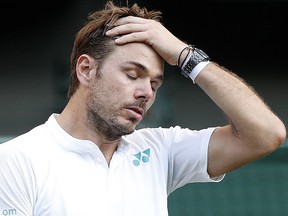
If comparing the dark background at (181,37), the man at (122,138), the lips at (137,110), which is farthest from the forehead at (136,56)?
the dark background at (181,37)

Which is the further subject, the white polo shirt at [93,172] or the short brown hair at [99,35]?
the short brown hair at [99,35]

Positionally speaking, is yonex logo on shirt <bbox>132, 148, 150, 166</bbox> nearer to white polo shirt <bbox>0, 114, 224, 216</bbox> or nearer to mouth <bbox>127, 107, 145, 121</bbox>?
white polo shirt <bbox>0, 114, 224, 216</bbox>

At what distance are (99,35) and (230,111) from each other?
548 millimetres

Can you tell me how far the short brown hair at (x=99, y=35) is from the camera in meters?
2.79

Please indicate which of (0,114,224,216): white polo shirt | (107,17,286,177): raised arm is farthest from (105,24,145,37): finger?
(0,114,224,216): white polo shirt

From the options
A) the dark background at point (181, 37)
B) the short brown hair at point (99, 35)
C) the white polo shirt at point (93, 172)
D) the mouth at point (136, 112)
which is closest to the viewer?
the white polo shirt at point (93, 172)

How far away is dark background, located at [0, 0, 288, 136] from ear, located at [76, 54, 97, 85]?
261 inches

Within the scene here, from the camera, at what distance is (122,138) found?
291cm

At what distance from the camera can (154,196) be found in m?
2.78

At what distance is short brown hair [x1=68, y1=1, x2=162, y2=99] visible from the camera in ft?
9.14

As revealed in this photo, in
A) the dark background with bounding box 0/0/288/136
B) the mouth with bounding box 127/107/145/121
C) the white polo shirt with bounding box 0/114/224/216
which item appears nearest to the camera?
the white polo shirt with bounding box 0/114/224/216

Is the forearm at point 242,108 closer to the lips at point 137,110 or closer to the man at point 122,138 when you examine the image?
the man at point 122,138

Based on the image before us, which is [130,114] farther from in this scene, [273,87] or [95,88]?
[273,87]

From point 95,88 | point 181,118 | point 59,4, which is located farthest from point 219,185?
point 59,4
